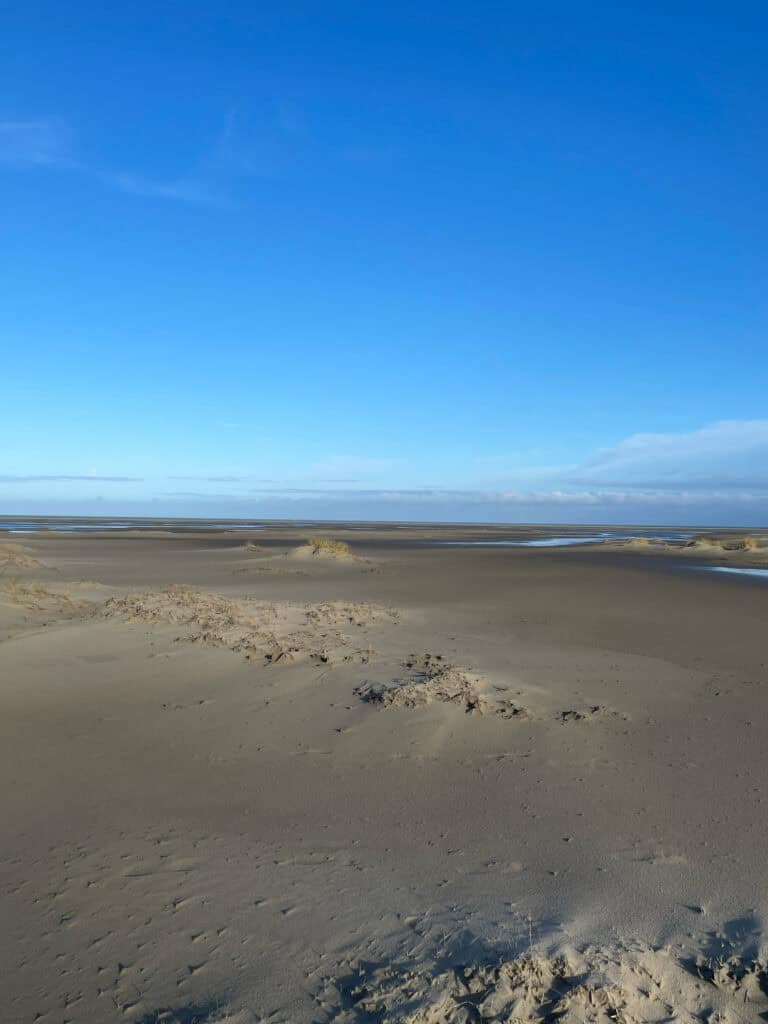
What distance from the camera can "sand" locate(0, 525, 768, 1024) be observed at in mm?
2953

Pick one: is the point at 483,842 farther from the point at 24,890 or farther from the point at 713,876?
the point at 24,890

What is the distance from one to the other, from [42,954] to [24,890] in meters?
0.62

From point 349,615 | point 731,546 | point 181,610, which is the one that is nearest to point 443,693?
point 349,615

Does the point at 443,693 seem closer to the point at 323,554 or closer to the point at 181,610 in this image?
the point at 181,610

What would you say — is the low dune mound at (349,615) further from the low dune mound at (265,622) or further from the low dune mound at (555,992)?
the low dune mound at (555,992)

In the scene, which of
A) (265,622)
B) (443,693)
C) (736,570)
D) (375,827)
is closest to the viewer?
(375,827)

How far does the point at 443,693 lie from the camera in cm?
707

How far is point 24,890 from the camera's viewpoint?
3672 millimetres

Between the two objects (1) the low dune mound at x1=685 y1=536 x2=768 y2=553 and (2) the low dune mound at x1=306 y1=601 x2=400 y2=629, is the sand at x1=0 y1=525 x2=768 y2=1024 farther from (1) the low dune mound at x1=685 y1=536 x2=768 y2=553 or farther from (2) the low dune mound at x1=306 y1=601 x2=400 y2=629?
(1) the low dune mound at x1=685 y1=536 x2=768 y2=553

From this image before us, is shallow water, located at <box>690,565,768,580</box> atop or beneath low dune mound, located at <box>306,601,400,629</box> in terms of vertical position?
beneath

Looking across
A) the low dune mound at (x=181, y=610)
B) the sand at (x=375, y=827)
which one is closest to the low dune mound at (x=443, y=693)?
the sand at (x=375, y=827)

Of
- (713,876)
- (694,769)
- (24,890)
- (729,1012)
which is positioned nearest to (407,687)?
(694,769)

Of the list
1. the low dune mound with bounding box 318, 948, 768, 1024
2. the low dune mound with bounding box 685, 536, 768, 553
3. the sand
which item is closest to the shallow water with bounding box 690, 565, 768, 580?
the low dune mound with bounding box 685, 536, 768, 553

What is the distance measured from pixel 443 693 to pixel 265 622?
15.1ft
